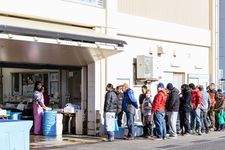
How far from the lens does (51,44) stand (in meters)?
14.4

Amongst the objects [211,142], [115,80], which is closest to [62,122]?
[115,80]

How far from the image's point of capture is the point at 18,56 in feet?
52.1

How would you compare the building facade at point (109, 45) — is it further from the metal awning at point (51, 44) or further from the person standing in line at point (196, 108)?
the person standing in line at point (196, 108)

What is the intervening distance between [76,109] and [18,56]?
3100 millimetres

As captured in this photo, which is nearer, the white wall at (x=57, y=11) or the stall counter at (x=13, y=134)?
the stall counter at (x=13, y=134)

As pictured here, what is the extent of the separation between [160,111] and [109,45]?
8.41 ft

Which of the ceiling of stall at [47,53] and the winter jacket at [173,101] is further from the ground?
the ceiling of stall at [47,53]

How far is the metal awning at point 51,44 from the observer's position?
43.9 ft

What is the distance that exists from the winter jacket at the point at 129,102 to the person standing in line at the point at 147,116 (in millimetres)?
517

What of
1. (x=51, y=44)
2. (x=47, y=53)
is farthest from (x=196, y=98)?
(x=51, y=44)

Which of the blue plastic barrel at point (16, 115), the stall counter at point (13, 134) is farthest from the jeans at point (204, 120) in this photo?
the stall counter at point (13, 134)

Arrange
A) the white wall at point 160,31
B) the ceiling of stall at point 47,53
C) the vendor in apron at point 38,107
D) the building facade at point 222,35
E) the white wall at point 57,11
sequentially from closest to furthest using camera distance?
the ceiling of stall at point 47,53
the white wall at point 57,11
the vendor in apron at point 38,107
the white wall at point 160,31
the building facade at point 222,35

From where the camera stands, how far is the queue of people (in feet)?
53.4

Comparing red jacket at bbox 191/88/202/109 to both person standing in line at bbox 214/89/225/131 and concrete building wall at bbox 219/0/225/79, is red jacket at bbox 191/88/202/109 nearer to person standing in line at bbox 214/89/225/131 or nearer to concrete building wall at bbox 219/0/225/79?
person standing in line at bbox 214/89/225/131
